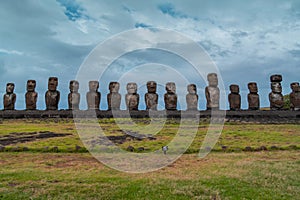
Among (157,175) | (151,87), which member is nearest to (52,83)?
(151,87)

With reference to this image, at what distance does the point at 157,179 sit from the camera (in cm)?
789

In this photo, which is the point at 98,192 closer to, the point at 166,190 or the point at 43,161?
the point at 166,190

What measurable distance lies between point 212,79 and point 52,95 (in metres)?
12.3

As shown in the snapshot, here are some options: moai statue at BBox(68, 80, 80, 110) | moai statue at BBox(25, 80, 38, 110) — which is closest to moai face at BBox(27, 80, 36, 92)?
moai statue at BBox(25, 80, 38, 110)

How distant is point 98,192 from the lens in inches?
271

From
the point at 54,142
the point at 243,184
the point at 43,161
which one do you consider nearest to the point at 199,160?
the point at 243,184

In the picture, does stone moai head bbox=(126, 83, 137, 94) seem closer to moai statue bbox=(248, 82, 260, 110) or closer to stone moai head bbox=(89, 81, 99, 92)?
stone moai head bbox=(89, 81, 99, 92)

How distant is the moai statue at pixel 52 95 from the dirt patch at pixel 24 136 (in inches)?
352

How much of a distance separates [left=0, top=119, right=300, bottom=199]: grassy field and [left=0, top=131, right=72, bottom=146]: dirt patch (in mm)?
370

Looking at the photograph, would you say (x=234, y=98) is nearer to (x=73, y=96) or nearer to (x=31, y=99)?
(x=73, y=96)

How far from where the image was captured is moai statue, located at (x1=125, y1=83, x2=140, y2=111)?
24281mm

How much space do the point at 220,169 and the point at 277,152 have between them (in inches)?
158

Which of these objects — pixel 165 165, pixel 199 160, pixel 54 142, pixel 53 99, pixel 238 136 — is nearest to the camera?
pixel 165 165

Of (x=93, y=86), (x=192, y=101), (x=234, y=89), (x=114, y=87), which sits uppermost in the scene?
(x=93, y=86)
